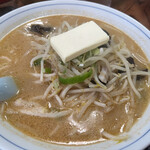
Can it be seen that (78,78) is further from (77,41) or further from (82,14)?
(82,14)

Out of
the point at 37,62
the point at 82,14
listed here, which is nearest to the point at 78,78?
the point at 37,62

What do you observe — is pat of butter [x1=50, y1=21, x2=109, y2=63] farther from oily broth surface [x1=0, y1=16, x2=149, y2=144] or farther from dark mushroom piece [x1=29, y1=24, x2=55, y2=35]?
dark mushroom piece [x1=29, y1=24, x2=55, y2=35]

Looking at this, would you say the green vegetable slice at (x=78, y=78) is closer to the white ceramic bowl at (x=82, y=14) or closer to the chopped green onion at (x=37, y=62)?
the chopped green onion at (x=37, y=62)

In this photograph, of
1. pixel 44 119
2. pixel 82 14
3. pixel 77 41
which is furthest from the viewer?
pixel 82 14

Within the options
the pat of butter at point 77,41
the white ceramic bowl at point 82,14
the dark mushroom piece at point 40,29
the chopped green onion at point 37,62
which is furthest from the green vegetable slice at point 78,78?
the dark mushroom piece at point 40,29

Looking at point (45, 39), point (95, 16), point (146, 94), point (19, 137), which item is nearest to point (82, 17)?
point (95, 16)

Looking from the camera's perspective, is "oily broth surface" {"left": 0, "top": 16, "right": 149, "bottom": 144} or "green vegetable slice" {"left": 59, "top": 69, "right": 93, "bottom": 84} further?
"green vegetable slice" {"left": 59, "top": 69, "right": 93, "bottom": 84}

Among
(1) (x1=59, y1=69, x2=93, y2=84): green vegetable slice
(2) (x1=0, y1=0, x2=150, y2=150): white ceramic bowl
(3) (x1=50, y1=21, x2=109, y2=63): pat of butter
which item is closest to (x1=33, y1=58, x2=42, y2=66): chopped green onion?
(3) (x1=50, y1=21, x2=109, y2=63): pat of butter

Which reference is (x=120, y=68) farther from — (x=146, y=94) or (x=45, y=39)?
(x=45, y=39)
